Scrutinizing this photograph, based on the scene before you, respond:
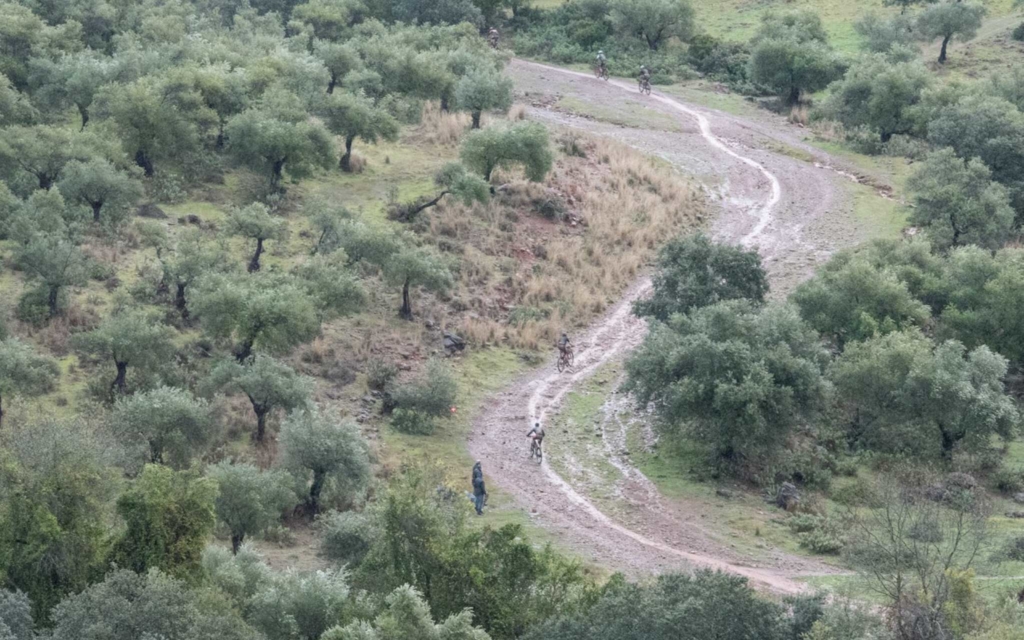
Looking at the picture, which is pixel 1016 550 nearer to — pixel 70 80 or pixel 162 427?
pixel 162 427

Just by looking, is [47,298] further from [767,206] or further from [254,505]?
[767,206]

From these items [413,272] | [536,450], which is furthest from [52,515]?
[413,272]

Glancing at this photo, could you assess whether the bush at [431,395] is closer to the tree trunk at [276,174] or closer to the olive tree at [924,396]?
the olive tree at [924,396]

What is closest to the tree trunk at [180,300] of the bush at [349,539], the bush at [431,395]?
the bush at [431,395]

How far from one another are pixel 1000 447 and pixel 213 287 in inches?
838

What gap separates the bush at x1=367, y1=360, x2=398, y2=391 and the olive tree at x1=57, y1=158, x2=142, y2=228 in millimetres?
10614

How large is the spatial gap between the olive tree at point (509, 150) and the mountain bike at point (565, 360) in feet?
35.0

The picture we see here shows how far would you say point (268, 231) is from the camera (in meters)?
47.2

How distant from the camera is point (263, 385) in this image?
38.8 m

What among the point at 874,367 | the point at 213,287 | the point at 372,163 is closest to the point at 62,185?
the point at 213,287

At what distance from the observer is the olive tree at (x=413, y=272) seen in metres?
46.0

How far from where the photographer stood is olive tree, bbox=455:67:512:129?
6075 centimetres

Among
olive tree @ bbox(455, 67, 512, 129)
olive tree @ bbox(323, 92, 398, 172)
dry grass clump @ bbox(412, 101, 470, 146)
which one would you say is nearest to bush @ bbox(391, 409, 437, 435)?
olive tree @ bbox(323, 92, 398, 172)

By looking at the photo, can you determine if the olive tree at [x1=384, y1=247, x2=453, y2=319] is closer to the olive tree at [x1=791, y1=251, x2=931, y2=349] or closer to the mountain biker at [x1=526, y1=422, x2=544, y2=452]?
the mountain biker at [x1=526, y1=422, x2=544, y2=452]
